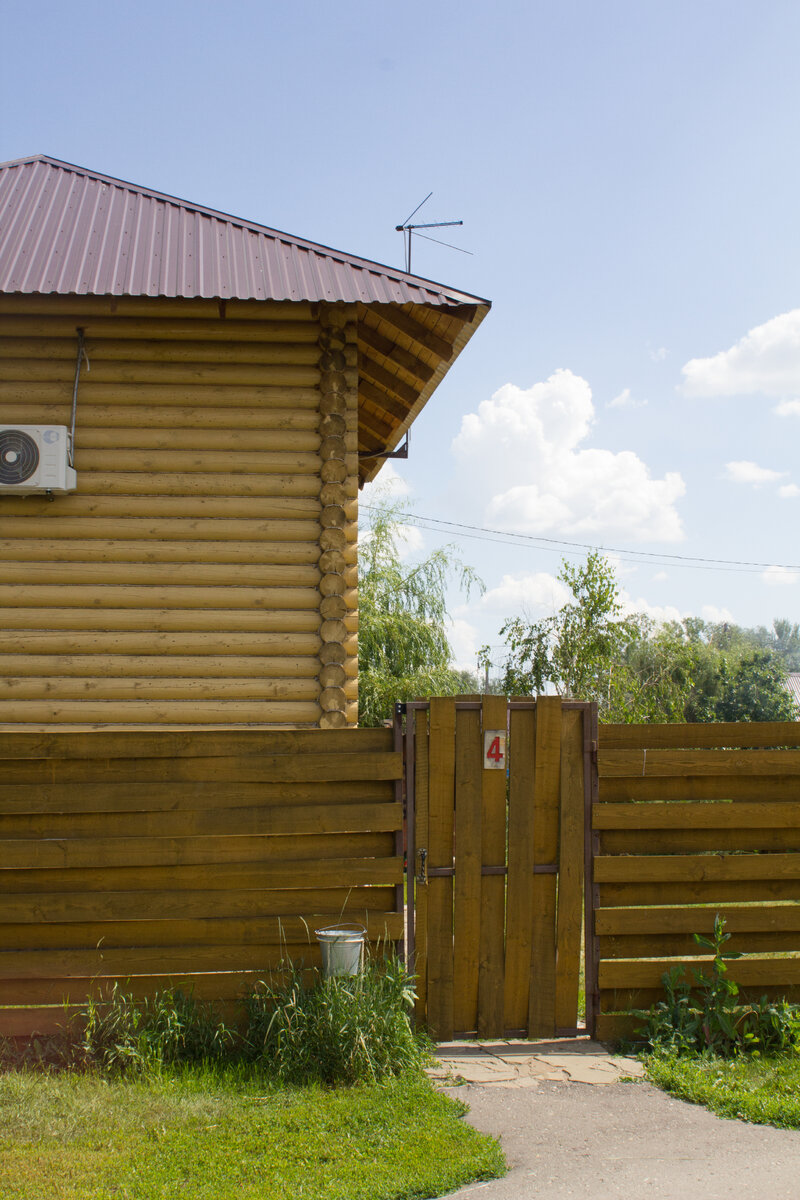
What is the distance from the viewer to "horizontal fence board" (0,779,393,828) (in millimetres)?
4738

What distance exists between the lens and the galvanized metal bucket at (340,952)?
454 cm

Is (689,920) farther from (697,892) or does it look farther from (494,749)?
(494,749)

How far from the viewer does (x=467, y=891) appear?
16.1ft

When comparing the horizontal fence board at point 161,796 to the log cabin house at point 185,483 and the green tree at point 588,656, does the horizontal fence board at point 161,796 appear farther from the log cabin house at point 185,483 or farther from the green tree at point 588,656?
the green tree at point 588,656

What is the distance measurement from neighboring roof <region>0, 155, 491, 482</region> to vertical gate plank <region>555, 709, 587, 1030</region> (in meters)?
3.48

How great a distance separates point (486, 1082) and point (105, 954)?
1.99 m

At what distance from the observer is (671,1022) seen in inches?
191

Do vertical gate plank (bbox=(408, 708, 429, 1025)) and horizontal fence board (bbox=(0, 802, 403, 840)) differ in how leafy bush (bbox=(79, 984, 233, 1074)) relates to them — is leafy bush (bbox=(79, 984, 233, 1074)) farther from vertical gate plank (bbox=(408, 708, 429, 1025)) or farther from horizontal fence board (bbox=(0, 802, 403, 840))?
vertical gate plank (bbox=(408, 708, 429, 1025))

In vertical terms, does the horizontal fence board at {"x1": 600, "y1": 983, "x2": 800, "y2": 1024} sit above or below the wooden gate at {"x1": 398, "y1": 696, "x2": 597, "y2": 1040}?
below

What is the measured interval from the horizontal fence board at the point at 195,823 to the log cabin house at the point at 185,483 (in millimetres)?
1705

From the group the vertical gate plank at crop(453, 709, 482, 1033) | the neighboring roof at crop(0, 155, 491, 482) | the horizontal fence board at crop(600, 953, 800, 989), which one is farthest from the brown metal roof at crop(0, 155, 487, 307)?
the horizontal fence board at crop(600, 953, 800, 989)

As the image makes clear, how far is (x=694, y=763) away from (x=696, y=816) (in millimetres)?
288

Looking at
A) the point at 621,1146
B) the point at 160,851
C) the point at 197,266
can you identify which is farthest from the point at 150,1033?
the point at 197,266

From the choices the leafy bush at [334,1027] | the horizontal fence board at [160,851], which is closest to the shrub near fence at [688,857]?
the leafy bush at [334,1027]
